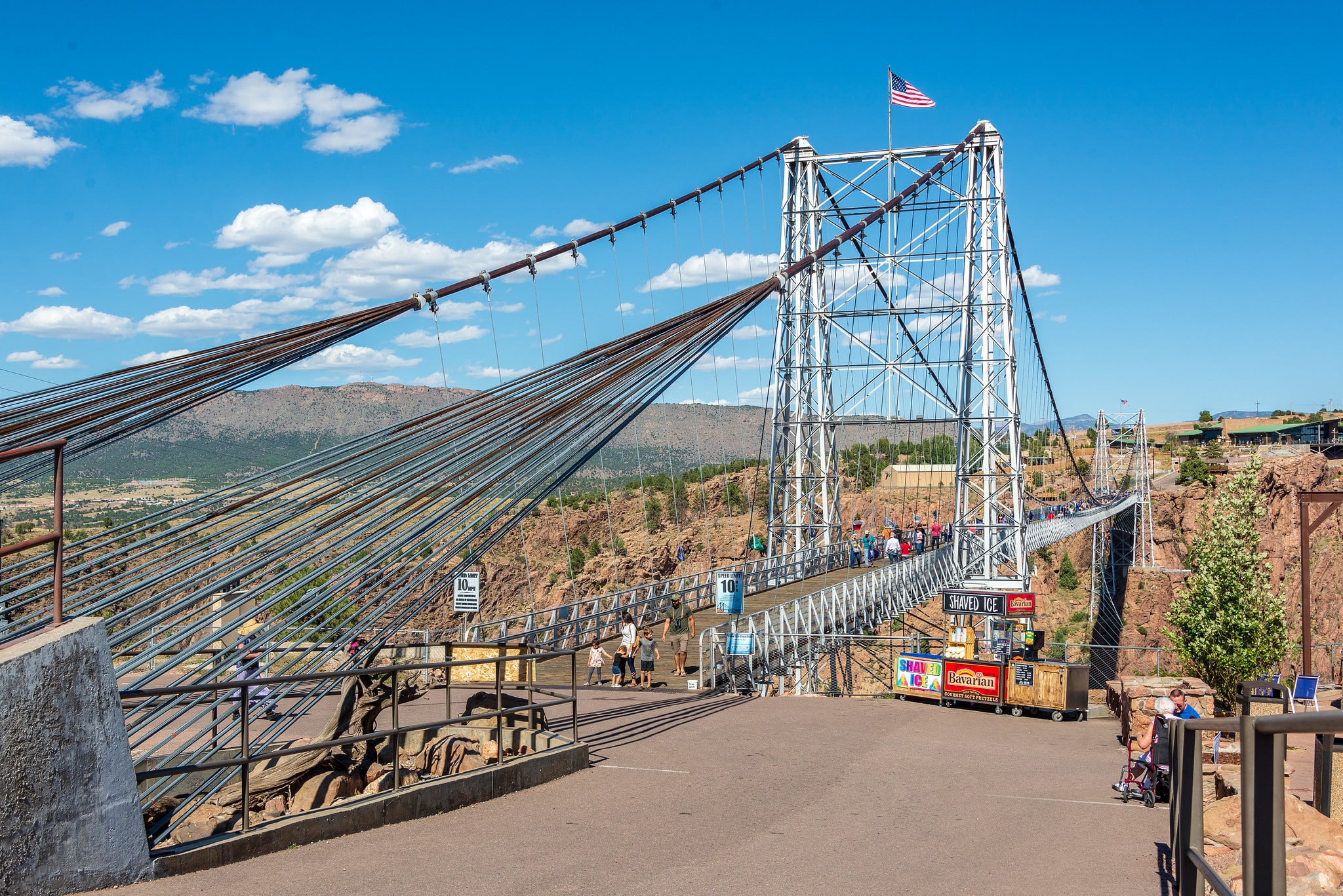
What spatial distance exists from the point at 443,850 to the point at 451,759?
233cm

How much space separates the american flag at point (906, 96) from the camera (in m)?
29.5

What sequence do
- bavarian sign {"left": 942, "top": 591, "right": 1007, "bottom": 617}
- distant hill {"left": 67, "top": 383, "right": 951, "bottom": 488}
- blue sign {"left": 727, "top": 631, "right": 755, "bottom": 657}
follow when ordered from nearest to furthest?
blue sign {"left": 727, "top": 631, "right": 755, "bottom": 657}
bavarian sign {"left": 942, "top": 591, "right": 1007, "bottom": 617}
distant hill {"left": 67, "top": 383, "right": 951, "bottom": 488}

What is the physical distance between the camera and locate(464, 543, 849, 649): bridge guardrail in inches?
753

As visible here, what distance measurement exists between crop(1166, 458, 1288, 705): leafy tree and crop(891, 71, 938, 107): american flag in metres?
13.6

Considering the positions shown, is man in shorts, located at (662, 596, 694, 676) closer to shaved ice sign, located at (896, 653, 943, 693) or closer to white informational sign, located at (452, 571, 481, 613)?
white informational sign, located at (452, 571, 481, 613)

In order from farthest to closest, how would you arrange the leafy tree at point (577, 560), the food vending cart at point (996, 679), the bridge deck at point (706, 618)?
1. the leafy tree at point (577, 560)
2. the bridge deck at point (706, 618)
3. the food vending cart at point (996, 679)

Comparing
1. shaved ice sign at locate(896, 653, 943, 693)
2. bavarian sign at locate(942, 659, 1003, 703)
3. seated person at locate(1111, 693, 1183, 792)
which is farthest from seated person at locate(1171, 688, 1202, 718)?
shaved ice sign at locate(896, 653, 943, 693)

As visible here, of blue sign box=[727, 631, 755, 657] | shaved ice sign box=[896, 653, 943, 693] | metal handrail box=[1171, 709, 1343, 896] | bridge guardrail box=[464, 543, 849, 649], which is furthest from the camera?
bridge guardrail box=[464, 543, 849, 649]

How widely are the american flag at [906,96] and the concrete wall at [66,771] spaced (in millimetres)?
27527

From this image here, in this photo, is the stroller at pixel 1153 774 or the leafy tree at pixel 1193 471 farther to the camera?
→ the leafy tree at pixel 1193 471

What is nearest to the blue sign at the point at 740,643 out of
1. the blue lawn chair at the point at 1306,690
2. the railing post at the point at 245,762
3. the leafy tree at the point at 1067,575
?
the blue lawn chair at the point at 1306,690

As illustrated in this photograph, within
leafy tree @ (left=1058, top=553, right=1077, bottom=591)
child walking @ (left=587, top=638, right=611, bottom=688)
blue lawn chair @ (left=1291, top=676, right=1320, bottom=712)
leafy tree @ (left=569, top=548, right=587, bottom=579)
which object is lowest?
leafy tree @ (left=1058, top=553, right=1077, bottom=591)

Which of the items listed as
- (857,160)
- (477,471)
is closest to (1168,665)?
(857,160)

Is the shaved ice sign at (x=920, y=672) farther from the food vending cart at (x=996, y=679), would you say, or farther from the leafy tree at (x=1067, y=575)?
the leafy tree at (x=1067, y=575)
